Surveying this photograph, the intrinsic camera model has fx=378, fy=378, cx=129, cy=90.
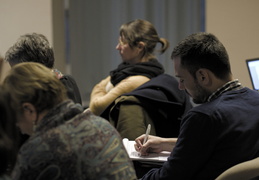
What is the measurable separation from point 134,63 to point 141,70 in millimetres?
189

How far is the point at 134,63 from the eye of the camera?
2900mm

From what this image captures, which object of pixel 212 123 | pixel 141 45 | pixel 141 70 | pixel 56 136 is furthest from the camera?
pixel 141 45

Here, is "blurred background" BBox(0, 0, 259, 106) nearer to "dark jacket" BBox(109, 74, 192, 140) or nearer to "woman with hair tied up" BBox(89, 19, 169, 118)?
"woman with hair tied up" BBox(89, 19, 169, 118)

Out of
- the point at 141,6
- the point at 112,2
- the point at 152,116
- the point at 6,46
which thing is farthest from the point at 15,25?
the point at 152,116

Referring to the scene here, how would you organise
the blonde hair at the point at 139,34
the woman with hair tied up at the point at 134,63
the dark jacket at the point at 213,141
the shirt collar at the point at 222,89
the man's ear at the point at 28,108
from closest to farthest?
the man's ear at the point at 28,108
the dark jacket at the point at 213,141
the shirt collar at the point at 222,89
the woman with hair tied up at the point at 134,63
the blonde hair at the point at 139,34

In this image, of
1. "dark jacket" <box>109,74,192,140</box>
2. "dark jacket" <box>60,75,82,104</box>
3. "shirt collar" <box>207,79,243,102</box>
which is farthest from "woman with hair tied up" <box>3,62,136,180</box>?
"dark jacket" <box>109,74,192,140</box>

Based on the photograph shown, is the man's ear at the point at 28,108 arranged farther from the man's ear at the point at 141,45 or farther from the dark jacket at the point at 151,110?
the man's ear at the point at 141,45

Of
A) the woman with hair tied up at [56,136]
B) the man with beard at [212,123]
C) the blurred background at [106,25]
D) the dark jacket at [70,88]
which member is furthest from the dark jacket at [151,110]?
the blurred background at [106,25]

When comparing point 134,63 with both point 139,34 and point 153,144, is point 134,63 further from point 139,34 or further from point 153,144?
point 153,144

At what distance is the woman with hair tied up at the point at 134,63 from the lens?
2.71 m

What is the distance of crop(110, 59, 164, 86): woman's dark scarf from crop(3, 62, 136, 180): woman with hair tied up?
1485 mm

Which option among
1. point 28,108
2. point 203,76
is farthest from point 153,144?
point 28,108

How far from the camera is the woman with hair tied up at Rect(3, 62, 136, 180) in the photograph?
3.61 ft

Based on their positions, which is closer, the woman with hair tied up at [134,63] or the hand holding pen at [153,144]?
the hand holding pen at [153,144]
